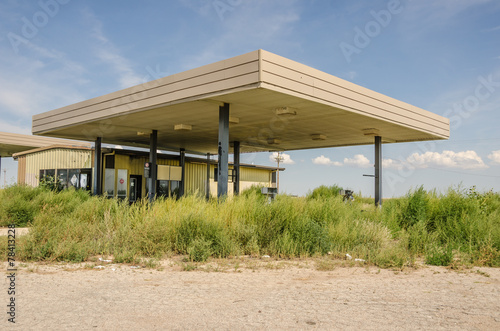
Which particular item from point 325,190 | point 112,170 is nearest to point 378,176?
point 325,190

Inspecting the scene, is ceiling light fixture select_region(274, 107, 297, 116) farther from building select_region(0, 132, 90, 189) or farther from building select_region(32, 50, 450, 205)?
building select_region(0, 132, 90, 189)

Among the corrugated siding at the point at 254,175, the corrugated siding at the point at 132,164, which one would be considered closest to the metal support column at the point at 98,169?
the corrugated siding at the point at 132,164

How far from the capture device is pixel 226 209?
9836 millimetres

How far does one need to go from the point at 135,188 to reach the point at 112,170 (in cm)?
192

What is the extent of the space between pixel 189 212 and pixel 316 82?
18.2 ft

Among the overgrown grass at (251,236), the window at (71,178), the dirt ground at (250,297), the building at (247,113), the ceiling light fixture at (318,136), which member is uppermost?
the building at (247,113)

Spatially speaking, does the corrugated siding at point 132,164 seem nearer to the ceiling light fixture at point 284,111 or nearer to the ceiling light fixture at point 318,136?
the ceiling light fixture at point 318,136

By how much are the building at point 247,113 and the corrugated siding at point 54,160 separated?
1.12m

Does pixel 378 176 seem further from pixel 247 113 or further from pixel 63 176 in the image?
pixel 63 176

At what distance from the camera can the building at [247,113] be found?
1096cm

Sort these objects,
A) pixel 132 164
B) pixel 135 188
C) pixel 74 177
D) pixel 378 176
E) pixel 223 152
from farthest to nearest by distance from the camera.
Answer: pixel 135 188 < pixel 132 164 < pixel 74 177 < pixel 378 176 < pixel 223 152

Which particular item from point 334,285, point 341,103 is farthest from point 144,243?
point 341,103

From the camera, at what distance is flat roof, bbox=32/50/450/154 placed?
428 inches

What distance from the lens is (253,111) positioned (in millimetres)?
14203
